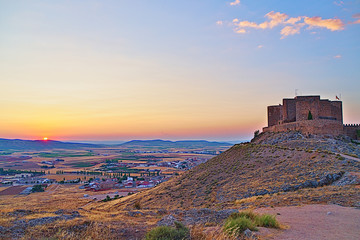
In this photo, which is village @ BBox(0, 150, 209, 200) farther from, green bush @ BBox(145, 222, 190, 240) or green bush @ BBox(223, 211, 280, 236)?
green bush @ BBox(145, 222, 190, 240)

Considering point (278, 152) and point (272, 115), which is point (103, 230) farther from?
Answer: point (272, 115)

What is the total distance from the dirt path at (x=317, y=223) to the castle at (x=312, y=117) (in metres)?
21.4

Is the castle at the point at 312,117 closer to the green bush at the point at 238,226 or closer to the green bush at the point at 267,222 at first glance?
the green bush at the point at 267,222

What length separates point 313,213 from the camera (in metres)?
9.92

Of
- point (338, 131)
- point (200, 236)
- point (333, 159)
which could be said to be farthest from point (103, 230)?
point (338, 131)

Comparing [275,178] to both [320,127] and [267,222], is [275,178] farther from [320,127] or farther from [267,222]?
[320,127]

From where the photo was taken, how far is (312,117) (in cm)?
3303

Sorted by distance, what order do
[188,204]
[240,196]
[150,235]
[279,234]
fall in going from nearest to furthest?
[150,235]
[279,234]
[240,196]
[188,204]

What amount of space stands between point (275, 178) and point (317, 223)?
1015cm

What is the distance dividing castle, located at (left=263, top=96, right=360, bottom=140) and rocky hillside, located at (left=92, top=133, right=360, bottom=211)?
1.47 m

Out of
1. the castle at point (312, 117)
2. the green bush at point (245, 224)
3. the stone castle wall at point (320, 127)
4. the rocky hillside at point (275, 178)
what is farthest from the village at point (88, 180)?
the green bush at point (245, 224)

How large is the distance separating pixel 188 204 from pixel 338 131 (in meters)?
21.9

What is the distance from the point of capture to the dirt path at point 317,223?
281 inches

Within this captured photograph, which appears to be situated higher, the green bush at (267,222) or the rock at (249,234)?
the rock at (249,234)
